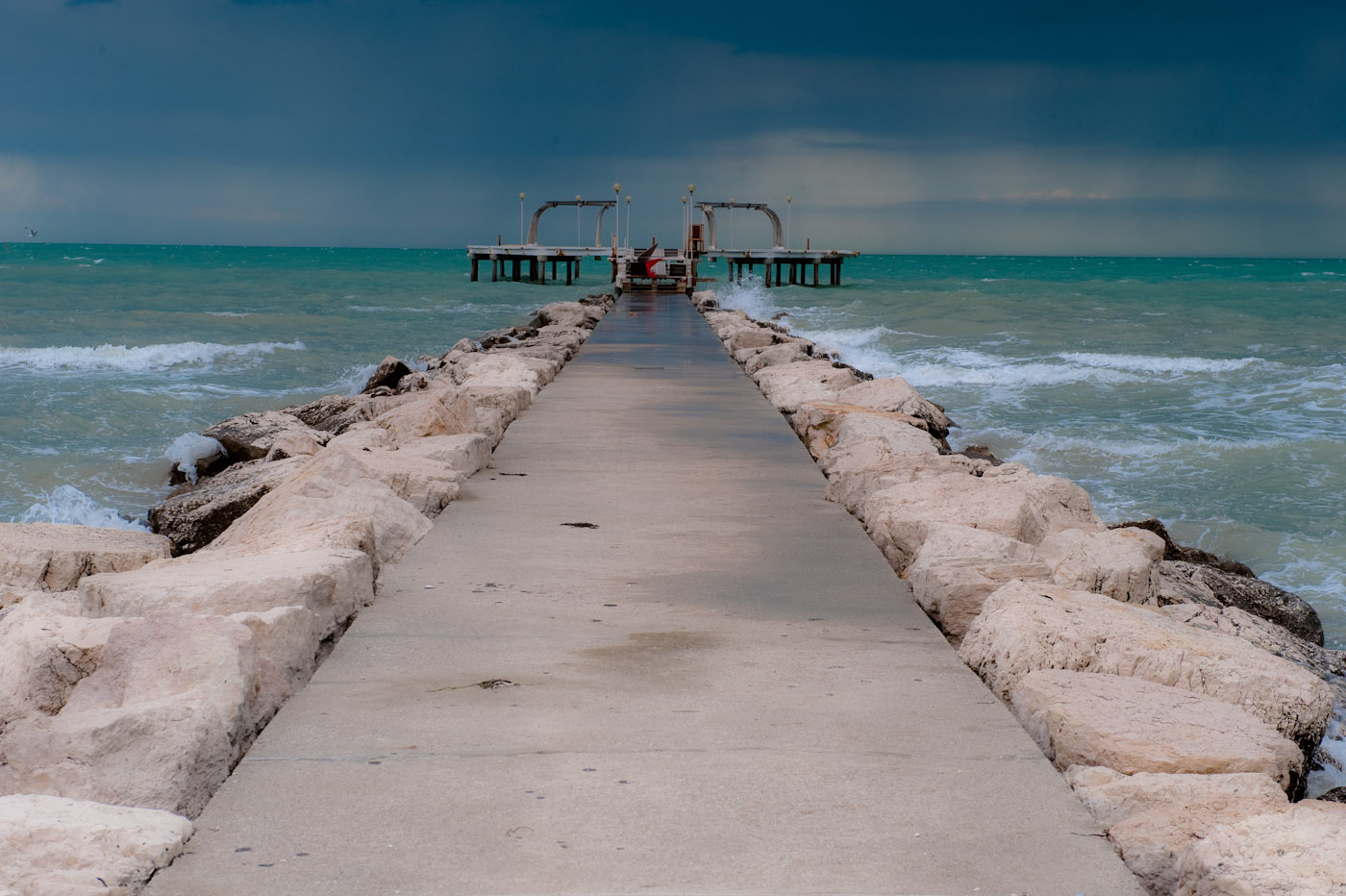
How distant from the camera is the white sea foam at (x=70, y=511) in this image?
8.84 metres

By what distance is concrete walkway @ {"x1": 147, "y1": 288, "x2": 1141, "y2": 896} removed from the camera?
97.1 inches

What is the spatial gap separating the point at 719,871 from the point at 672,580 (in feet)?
6.91

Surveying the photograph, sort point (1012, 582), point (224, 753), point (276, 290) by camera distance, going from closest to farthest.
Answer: point (224, 753)
point (1012, 582)
point (276, 290)

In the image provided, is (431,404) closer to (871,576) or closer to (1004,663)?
(871,576)

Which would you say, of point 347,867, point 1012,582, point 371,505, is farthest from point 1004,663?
point 371,505

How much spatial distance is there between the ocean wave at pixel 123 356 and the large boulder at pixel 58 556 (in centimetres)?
1738

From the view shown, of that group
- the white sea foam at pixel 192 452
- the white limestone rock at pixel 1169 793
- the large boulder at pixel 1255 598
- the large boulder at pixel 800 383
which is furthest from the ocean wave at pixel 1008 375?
the white limestone rock at pixel 1169 793

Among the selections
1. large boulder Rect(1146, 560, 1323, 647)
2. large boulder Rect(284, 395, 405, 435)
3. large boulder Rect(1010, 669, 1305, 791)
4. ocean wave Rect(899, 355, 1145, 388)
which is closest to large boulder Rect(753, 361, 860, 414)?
large boulder Rect(284, 395, 405, 435)

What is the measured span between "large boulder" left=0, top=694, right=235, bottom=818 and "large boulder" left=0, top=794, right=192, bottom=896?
141 mm

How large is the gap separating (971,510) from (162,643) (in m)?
3.20

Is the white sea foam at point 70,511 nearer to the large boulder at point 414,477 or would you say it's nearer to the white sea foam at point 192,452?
the white sea foam at point 192,452

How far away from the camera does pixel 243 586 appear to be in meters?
3.60

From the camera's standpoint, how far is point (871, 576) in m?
4.65

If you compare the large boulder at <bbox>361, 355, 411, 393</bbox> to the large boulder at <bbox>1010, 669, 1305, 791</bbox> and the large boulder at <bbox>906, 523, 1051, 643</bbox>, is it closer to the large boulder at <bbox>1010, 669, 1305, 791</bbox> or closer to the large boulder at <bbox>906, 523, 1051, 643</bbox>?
the large boulder at <bbox>906, 523, 1051, 643</bbox>
